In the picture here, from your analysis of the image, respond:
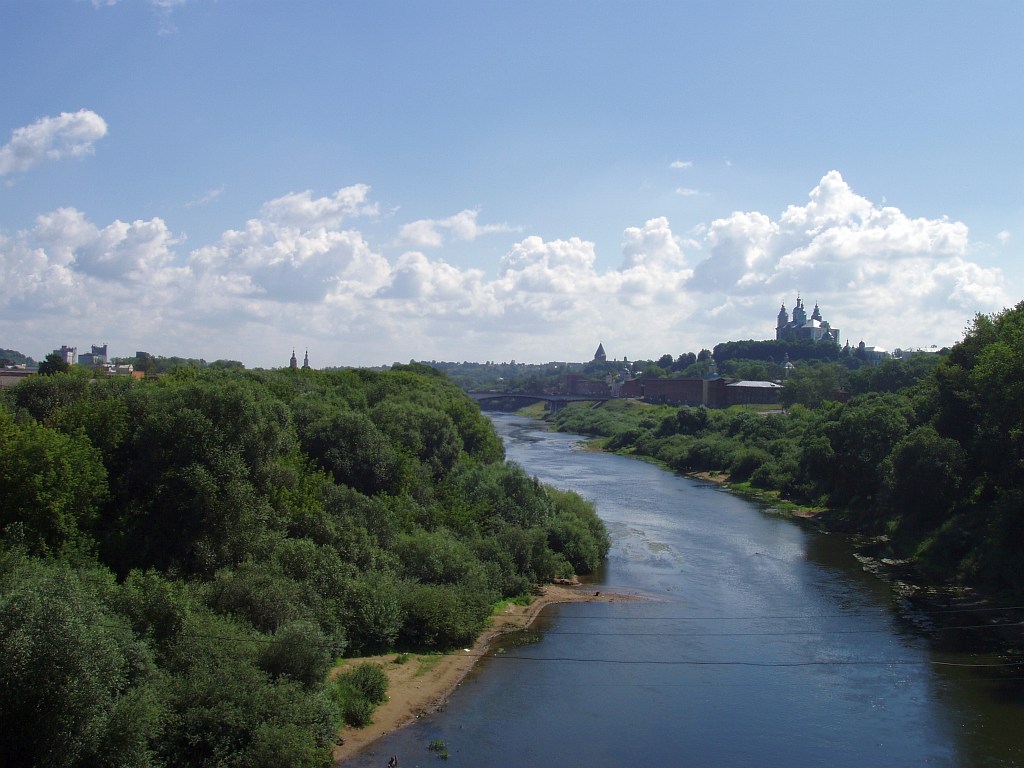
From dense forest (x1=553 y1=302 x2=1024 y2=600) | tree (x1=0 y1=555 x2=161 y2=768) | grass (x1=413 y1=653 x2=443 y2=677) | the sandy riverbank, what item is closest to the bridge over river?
dense forest (x1=553 y1=302 x2=1024 y2=600)

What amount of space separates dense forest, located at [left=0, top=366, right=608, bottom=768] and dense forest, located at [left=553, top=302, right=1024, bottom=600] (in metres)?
15.4

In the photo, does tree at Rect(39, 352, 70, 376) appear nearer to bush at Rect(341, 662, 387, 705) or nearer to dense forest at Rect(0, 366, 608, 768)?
dense forest at Rect(0, 366, 608, 768)

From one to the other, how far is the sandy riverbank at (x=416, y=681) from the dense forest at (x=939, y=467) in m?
18.8

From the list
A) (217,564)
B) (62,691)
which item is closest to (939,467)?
(217,564)

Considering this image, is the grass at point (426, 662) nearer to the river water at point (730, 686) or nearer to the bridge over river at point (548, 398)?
the river water at point (730, 686)

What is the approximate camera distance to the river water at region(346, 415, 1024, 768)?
1867 centimetres

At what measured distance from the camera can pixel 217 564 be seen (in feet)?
75.0

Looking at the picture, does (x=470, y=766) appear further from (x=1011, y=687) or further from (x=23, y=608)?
(x=1011, y=687)

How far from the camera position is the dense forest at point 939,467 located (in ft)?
106

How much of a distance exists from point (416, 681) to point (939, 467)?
91.4ft

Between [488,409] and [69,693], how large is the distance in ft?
579

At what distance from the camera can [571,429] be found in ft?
416

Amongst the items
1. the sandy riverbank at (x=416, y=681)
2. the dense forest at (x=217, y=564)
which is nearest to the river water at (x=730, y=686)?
the sandy riverbank at (x=416, y=681)

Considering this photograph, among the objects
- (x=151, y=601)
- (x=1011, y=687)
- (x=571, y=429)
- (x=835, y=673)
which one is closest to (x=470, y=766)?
(x=151, y=601)
